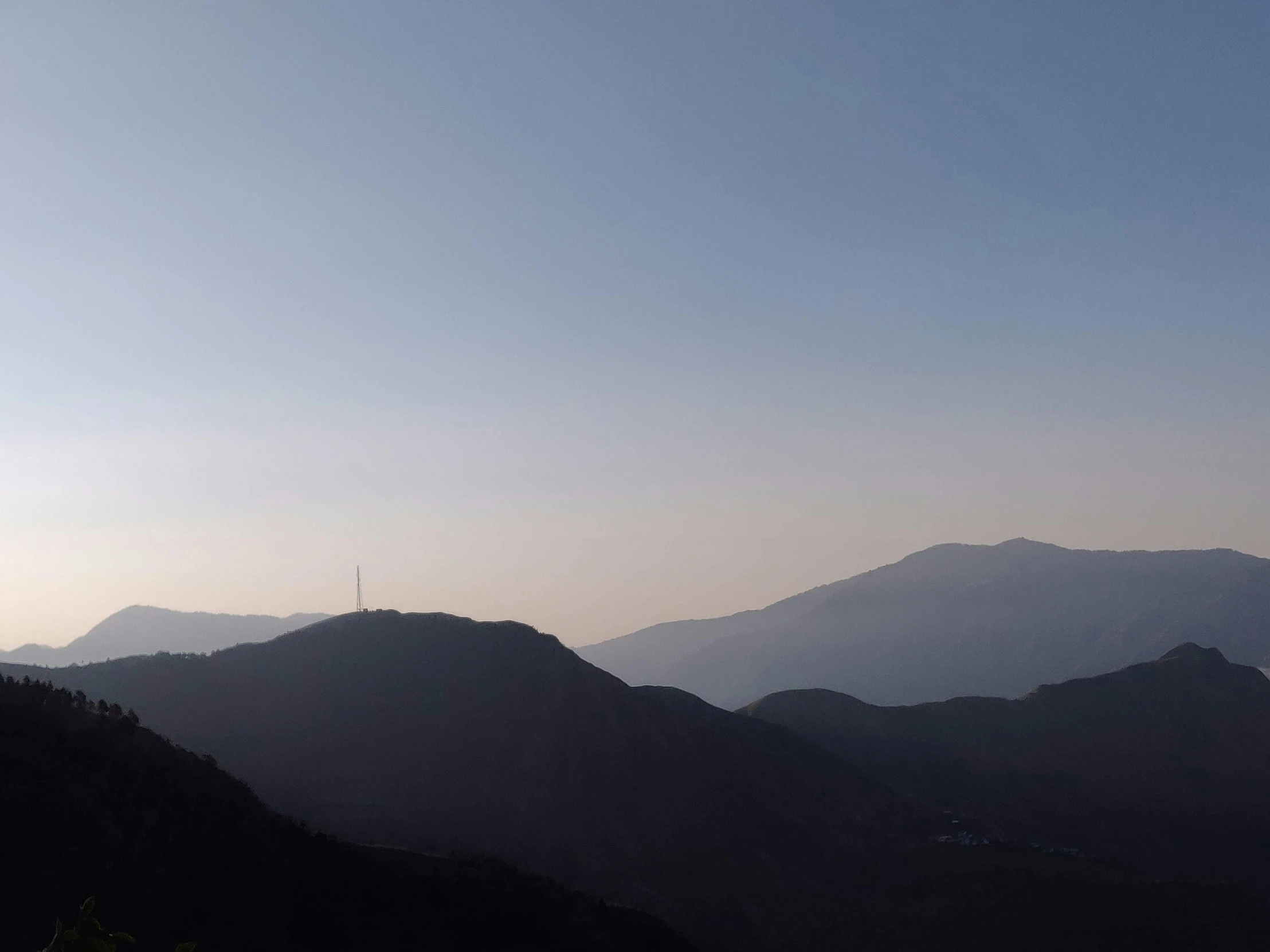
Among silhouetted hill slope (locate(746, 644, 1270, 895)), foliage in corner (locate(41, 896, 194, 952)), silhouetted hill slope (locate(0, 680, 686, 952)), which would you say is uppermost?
foliage in corner (locate(41, 896, 194, 952))

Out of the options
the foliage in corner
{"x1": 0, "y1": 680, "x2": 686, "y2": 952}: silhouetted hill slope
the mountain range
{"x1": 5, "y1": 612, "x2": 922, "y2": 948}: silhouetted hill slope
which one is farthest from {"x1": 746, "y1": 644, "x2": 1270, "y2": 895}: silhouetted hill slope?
the foliage in corner

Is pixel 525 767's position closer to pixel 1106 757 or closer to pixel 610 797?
pixel 610 797

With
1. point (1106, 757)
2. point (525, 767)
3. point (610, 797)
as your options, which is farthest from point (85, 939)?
point (1106, 757)

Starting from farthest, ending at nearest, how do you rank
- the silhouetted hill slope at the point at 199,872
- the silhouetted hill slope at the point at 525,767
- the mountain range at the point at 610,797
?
the silhouetted hill slope at the point at 525,767, the mountain range at the point at 610,797, the silhouetted hill slope at the point at 199,872

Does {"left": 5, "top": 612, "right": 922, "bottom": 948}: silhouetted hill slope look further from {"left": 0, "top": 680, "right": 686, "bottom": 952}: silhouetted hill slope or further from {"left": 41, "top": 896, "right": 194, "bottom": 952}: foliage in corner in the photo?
{"left": 41, "top": 896, "right": 194, "bottom": 952}: foliage in corner

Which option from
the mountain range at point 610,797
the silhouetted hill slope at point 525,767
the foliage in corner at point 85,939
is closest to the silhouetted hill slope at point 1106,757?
the mountain range at point 610,797

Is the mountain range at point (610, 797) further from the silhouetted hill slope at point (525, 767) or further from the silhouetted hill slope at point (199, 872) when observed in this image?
the silhouetted hill slope at point (199, 872)
